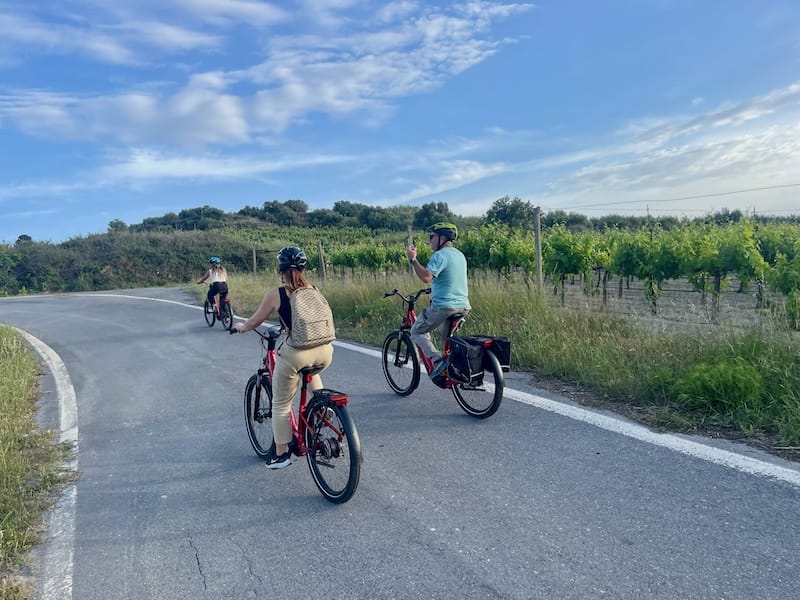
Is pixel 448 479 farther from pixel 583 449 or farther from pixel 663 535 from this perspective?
pixel 663 535

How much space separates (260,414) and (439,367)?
1885 millimetres

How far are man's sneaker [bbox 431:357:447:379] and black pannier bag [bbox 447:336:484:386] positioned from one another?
0.17m

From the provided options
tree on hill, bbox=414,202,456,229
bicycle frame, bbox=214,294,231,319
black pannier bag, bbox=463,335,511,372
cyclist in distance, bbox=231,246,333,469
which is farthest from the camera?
tree on hill, bbox=414,202,456,229

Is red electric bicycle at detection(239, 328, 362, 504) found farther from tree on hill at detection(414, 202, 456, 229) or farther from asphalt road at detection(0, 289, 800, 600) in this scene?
tree on hill at detection(414, 202, 456, 229)

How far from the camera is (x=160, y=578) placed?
10.9ft

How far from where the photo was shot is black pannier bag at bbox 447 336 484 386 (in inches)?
220

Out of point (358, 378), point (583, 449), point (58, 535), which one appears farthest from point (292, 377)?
point (358, 378)

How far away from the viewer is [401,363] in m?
6.83

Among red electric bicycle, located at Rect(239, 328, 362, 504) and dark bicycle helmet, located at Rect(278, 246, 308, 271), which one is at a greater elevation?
dark bicycle helmet, located at Rect(278, 246, 308, 271)

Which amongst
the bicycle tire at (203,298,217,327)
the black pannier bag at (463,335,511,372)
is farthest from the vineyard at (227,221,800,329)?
the bicycle tire at (203,298,217,327)

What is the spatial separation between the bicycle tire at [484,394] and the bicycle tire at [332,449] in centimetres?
182

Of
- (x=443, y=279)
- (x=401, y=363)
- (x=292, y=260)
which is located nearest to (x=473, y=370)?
(x=443, y=279)

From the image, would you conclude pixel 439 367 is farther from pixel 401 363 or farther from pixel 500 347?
pixel 401 363

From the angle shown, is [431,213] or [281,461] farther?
[431,213]
